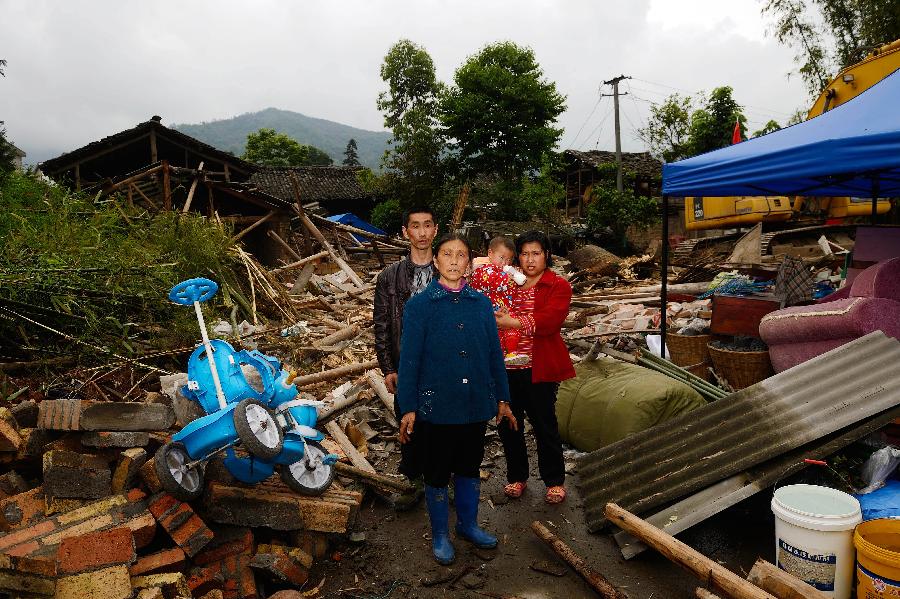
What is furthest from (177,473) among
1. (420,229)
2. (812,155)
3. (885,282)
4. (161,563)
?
(885,282)

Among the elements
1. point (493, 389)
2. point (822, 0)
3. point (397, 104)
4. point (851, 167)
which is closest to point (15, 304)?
point (493, 389)

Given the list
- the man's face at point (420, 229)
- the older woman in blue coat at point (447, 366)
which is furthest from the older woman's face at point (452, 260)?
the man's face at point (420, 229)

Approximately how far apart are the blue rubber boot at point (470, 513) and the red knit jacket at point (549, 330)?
830mm

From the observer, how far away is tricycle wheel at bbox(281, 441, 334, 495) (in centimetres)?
347

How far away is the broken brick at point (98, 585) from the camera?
2.40 metres

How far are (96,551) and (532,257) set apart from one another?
284 centimetres

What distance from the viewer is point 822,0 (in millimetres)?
21828

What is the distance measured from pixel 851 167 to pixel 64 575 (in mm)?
4854

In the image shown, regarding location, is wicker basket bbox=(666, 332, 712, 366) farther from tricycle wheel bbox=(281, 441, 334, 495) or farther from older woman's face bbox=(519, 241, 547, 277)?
tricycle wheel bbox=(281, 441, 334, 495)

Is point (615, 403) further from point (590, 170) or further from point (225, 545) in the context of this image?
point (590, 170)

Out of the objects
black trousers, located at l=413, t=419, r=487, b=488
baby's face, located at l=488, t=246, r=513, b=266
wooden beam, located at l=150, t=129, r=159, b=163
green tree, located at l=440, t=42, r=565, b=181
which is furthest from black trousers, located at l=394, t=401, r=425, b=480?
green tree, located at l=440, t=42, r=565, b=181

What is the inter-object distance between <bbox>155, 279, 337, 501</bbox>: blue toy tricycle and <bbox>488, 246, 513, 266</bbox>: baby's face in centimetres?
155

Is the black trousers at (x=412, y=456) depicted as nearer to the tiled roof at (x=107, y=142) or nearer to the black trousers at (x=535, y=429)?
the black trousers at (x=535, y=429)

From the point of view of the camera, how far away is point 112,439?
320cm
